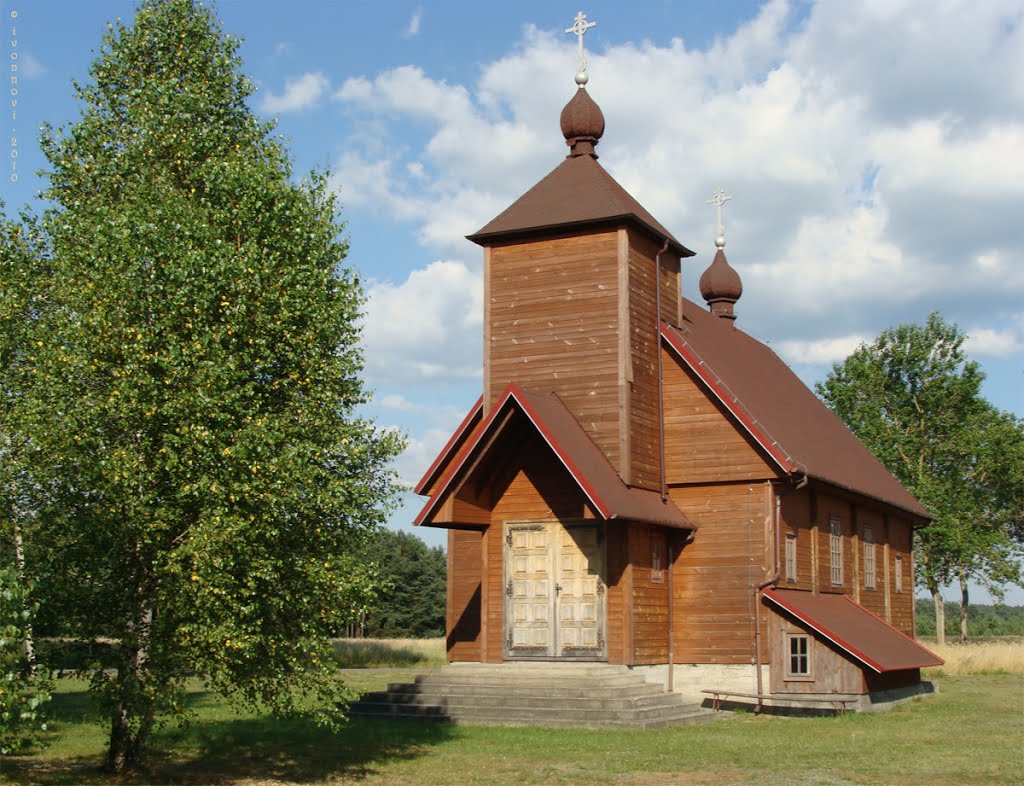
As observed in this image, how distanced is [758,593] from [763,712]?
2142mm

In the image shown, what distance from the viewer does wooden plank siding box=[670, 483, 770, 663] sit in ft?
71.4

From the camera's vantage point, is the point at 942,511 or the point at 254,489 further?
the point at 942,511

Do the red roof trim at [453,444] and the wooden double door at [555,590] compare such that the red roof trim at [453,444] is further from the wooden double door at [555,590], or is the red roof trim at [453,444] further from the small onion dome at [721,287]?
the small onion dome at [721,287]

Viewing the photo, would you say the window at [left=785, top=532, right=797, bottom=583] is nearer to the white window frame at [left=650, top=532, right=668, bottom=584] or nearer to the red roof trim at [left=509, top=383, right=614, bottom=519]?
the white window frame at [left=650, top=532, right=668, bottom=584]

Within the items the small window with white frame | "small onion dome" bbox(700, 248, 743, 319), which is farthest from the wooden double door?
"small onion dome" bbox(700, 248, 743, 319)

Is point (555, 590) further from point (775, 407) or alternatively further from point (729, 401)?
point (775, 407)

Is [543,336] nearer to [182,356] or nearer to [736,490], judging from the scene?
[736,490]

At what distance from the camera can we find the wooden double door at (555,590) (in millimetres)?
20781

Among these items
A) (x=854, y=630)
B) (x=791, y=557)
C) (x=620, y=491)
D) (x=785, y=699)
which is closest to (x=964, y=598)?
(x=854, y=630)

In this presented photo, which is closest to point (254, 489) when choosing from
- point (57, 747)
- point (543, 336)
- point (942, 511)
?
point (57, 747)

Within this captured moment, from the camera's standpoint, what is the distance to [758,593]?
855 inches

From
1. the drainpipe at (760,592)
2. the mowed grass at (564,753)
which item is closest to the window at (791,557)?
the drainpipe at (760,592)

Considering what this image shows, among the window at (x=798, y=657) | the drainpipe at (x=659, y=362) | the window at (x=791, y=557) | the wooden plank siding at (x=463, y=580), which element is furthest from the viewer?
the wooden plank siding at (x=463, y=580)

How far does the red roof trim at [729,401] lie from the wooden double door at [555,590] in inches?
138
